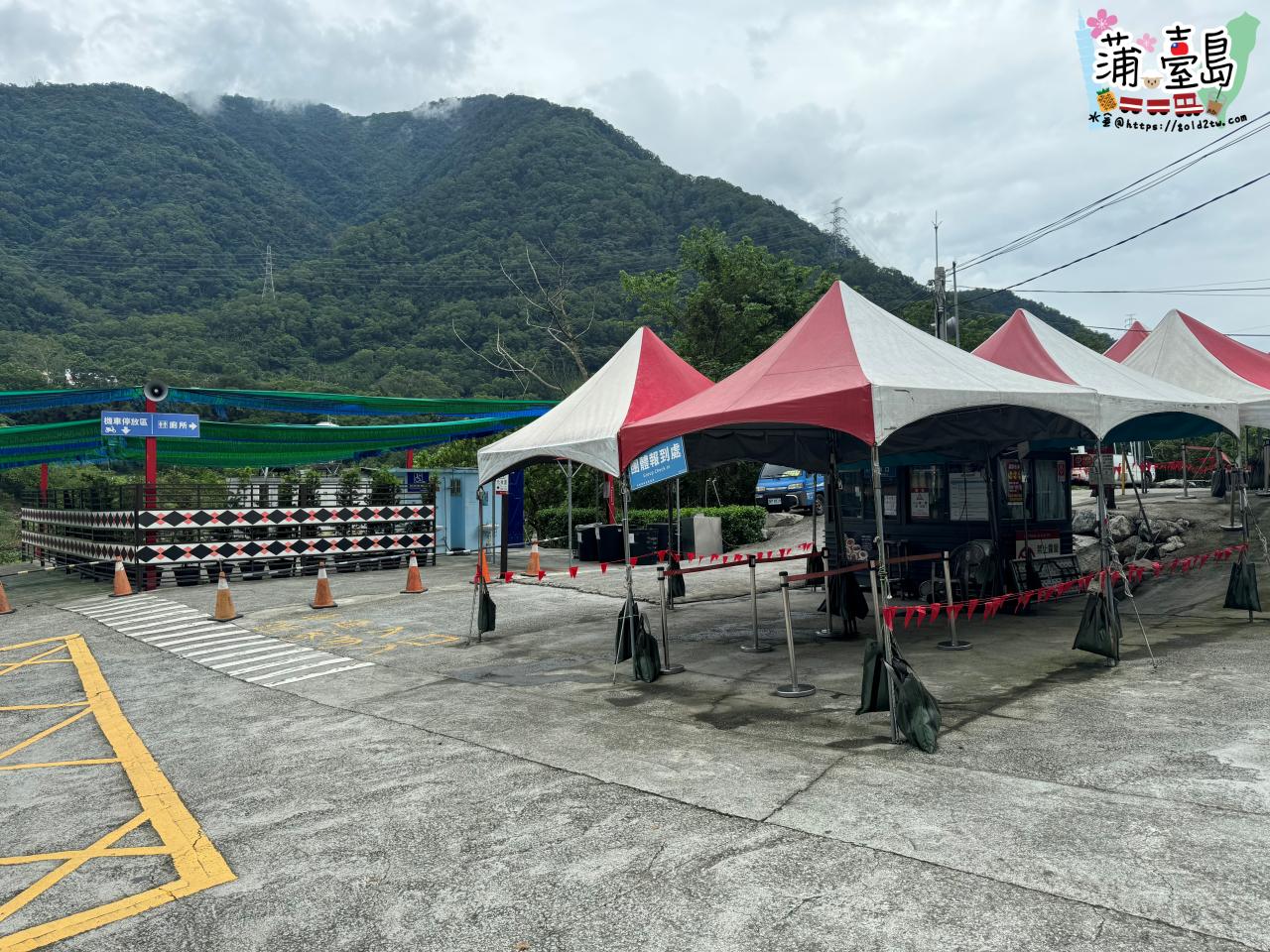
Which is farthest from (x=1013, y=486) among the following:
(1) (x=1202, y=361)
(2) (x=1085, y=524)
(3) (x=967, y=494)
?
(2) (x=1085, y=524)

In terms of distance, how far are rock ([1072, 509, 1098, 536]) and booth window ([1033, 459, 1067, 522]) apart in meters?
5.11

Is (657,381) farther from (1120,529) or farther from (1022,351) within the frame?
(1120,529)

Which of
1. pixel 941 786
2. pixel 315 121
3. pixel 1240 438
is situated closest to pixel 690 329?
pixel 1240 438

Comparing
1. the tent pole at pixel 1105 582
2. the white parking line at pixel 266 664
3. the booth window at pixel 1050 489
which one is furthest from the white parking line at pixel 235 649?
the booth window at pixel 1050 489

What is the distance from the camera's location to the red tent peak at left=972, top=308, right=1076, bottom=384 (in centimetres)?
1048

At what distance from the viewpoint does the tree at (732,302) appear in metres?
33.7

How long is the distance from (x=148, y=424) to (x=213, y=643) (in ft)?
25.7

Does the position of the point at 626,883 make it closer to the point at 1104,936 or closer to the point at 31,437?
the point at 1104,936

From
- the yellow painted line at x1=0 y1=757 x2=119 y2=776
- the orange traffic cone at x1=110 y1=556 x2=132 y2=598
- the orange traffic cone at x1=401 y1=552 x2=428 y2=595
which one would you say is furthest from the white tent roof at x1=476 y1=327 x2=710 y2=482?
the orange traffic cone at x1=110 y1=556 x2=132 y2=598

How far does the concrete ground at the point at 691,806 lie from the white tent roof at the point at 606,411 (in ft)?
7.89

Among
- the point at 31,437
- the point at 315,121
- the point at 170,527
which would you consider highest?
the point at 315,121

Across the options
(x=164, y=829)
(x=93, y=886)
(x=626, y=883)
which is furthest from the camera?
(x=164, y=829)

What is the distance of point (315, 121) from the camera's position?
120 metres

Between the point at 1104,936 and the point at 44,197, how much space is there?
84461 millimetres
